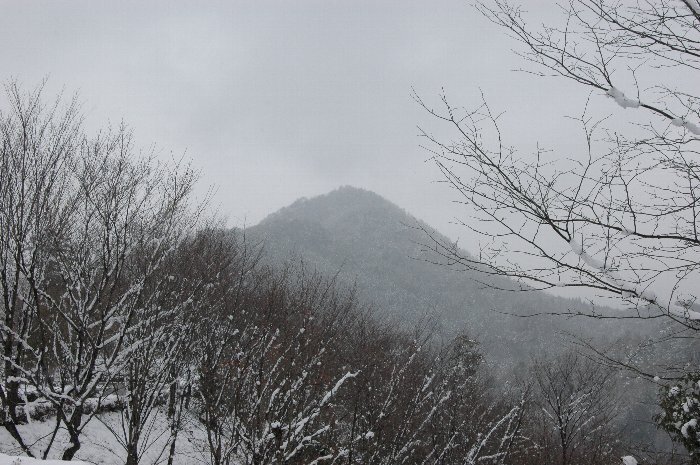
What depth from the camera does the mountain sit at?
230ft

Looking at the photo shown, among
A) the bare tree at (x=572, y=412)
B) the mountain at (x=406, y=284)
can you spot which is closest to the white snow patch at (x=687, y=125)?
the bare tree at (x=572, y=412)

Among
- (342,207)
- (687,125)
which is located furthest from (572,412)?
(342,207)

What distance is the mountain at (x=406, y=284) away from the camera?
230ft

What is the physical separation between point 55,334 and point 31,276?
4.05 feet

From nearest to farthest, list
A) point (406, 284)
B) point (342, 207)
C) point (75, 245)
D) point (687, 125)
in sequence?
point (687, 125) < point (75, 245) < point (406, 284) < point (342, 207)

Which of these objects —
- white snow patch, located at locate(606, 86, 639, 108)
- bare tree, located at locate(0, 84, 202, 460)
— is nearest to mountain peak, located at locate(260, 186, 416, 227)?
bare tree, located at locate(0, 84, 202, 460)

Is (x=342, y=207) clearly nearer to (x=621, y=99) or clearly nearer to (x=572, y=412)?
(x=572, y=412)

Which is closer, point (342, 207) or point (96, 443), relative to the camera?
point (96, 443)

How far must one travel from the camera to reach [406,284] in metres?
100

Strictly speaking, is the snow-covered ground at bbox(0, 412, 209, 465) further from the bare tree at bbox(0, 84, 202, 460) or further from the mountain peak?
the mountain peak

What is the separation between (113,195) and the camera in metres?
6.28

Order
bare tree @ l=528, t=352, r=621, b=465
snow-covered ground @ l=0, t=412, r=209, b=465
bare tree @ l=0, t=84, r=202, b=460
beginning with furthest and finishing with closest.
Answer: snow-covered ground @ l=0, t=412, r=209, b=465
bare tree @ l=528, t=352, r=621, b=465
bare tree @ l=0, t=84, r=202, b=460

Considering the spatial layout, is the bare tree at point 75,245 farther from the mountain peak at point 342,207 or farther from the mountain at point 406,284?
the mountain peak at point 342,207

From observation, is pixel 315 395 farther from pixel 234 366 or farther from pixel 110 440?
pixel 110 440
